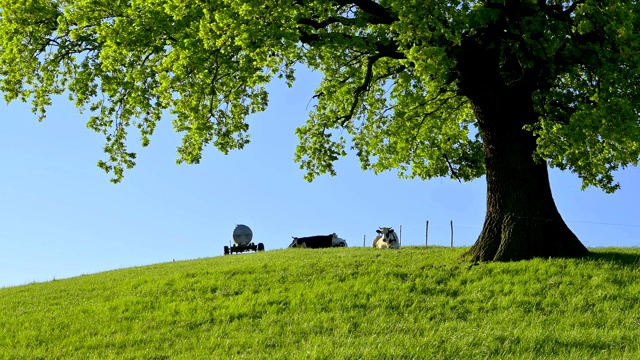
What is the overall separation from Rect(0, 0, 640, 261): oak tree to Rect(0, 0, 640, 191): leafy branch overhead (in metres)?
0.05

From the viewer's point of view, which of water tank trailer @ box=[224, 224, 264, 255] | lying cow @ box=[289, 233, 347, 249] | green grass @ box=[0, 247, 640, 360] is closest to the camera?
green grass @ box=[0, 247, 640, 360]

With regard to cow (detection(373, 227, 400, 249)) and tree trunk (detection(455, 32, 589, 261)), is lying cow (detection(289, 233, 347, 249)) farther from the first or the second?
tree trunk (detection(455, 32, 589, 261))

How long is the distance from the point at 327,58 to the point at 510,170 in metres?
7.16

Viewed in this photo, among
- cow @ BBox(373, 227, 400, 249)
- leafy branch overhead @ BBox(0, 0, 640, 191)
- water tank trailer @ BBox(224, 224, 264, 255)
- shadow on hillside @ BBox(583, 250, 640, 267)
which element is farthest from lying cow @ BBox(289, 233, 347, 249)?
shadow on hillside @ BBox(583, 250, 640, 267)

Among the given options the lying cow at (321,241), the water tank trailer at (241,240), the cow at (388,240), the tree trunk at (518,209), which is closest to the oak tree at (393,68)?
the tree trunk at (518,209)

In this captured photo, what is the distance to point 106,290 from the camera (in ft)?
68.0

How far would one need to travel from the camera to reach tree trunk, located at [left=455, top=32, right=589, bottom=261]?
1950cm

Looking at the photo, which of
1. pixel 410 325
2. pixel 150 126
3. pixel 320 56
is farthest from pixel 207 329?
pixel 320 56

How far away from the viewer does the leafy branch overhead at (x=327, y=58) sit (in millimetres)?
16812

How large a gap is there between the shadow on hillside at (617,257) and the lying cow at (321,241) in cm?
1971

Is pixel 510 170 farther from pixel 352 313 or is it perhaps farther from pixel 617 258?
pixel 352 313

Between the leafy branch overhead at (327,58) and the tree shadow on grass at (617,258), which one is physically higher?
the leafy branch overhead at (327,58)

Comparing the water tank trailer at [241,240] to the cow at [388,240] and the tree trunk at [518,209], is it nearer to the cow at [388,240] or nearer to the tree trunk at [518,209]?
the cow at [388,240]

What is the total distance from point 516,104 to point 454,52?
3.09 metres
